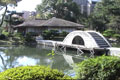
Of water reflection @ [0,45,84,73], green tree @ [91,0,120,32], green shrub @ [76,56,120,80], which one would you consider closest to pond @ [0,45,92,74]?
water reflection @ [0,45,84,73]

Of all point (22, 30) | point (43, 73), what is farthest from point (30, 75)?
point (22, 30)

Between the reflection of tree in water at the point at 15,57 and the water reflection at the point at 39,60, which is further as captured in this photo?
the reflection of tree in water at the point at 15,57

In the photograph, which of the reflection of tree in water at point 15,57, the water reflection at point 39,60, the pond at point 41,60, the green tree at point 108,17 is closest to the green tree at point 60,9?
the green tree at point 108,17

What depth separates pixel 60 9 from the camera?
46.7 m

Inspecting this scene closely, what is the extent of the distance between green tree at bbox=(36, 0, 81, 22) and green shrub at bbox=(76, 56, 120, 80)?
41318mm

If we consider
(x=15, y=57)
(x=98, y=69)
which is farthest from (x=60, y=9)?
(x=98, y=69)

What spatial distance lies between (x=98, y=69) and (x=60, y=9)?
4307cm

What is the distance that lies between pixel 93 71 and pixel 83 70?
10.0 inches

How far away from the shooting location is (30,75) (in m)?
3.30

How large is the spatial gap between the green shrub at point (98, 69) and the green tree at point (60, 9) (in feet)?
136

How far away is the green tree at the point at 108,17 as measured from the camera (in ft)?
113

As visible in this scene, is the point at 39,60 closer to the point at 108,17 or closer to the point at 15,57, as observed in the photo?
the point at 15,57

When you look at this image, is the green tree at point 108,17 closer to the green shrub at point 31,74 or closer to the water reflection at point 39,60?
the water reflection at point 39,60

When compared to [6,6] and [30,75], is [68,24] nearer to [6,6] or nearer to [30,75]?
[6,6]
